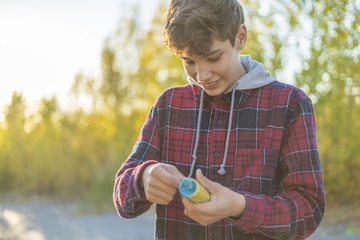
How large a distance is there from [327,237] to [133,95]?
5.31 m

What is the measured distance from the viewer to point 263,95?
157 centimetres

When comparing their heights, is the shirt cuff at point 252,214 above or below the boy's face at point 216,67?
below

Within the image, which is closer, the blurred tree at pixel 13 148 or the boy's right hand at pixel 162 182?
the boy's right hand at pixel 162 182

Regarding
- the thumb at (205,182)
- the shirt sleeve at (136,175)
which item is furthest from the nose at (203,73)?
the thumb at (205,182)

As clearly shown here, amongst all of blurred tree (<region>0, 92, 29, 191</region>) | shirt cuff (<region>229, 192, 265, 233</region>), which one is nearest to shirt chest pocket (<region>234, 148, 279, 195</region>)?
shirt cuff (<region>229, 192, 265, 233</region>)

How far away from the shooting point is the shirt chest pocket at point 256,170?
4.72 ft

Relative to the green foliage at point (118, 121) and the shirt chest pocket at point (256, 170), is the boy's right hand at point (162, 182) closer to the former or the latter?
the shirt chest pocket at point (256, 170)

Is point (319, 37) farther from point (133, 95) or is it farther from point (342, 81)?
point (133, 95)

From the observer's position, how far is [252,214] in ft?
4.17

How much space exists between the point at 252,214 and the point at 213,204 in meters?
0.16

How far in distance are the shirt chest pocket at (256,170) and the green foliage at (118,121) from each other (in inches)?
164

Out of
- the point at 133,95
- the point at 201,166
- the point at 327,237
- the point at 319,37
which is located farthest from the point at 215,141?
the point at 133,95

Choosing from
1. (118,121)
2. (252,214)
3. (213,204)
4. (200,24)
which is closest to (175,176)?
(213,204)

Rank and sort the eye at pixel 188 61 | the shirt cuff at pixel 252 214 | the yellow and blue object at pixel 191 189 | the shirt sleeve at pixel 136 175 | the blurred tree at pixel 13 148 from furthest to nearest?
the blurred tree at pixel 13 148 < the eye at pixel 188 61 < the shirt sleeve at pixel 136 175 < the shirt cuff at pixel 252 214 < the yellow and blue object at pixel 191 189
